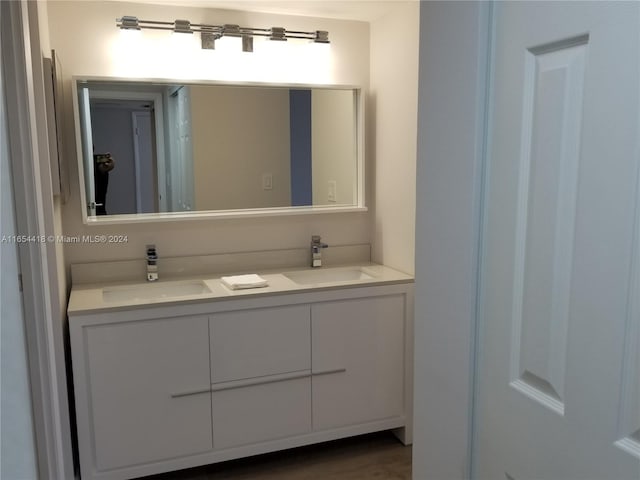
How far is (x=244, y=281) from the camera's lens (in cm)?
250

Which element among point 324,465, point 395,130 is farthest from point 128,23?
point 324,465

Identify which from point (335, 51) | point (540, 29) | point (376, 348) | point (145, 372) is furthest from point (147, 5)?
point (540, 29)

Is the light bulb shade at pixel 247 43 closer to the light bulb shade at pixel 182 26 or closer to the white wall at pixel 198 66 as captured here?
the white wall at pixel 198 66

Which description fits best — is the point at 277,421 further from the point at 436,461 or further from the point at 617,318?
the point at 617,318

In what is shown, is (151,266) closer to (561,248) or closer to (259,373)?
(259,373)

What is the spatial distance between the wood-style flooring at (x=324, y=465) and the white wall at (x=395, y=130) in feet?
2.97

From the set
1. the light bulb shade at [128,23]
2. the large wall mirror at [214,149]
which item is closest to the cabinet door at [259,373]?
the large wall mirror at [214,149]

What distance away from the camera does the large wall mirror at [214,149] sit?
8.31ft

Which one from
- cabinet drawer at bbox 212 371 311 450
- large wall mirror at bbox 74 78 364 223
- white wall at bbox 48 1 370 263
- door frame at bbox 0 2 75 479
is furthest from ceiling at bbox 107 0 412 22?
cabinet drawer at bbox 212 371 311 450

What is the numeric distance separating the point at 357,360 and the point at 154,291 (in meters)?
1.01

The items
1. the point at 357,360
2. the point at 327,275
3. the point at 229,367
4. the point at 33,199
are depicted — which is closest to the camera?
the point at 33,199

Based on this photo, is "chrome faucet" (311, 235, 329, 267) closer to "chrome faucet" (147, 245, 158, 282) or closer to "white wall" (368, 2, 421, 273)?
"white wall" (368, 2, 421, 273)

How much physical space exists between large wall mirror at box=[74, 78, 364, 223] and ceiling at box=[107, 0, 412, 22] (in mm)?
363

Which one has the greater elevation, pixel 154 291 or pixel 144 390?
pixel 154 291
